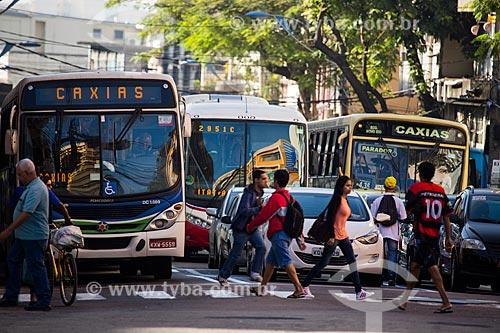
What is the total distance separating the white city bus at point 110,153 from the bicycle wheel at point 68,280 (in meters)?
3.34

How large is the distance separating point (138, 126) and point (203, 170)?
296 inches

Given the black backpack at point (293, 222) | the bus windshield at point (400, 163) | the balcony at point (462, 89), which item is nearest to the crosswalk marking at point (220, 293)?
the black backpack at point (293, 222)

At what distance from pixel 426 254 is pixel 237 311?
7.76ft

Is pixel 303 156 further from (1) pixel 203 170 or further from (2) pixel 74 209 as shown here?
(2) pixel 74 209

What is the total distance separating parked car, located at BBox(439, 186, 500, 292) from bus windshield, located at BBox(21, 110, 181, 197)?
4364 mm

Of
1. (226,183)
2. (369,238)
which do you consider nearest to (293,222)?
(369,238)

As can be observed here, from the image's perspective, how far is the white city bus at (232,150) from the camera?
2581 centimetres

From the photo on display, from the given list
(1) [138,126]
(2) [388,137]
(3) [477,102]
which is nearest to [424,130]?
(2) [388,137]

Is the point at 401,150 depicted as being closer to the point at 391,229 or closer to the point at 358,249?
the point at 391,229

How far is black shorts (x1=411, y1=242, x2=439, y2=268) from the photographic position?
14.5 meters

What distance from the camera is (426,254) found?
14516 millimetres

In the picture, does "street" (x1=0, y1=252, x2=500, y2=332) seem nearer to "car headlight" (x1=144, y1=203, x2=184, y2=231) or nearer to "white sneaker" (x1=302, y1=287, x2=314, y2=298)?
"white sneaker" (x1=302, y1=287, x2=314, y2=298)

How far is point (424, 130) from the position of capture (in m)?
29.0

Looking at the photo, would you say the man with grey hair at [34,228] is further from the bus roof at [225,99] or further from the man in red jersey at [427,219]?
the bus roof at [225,99]
